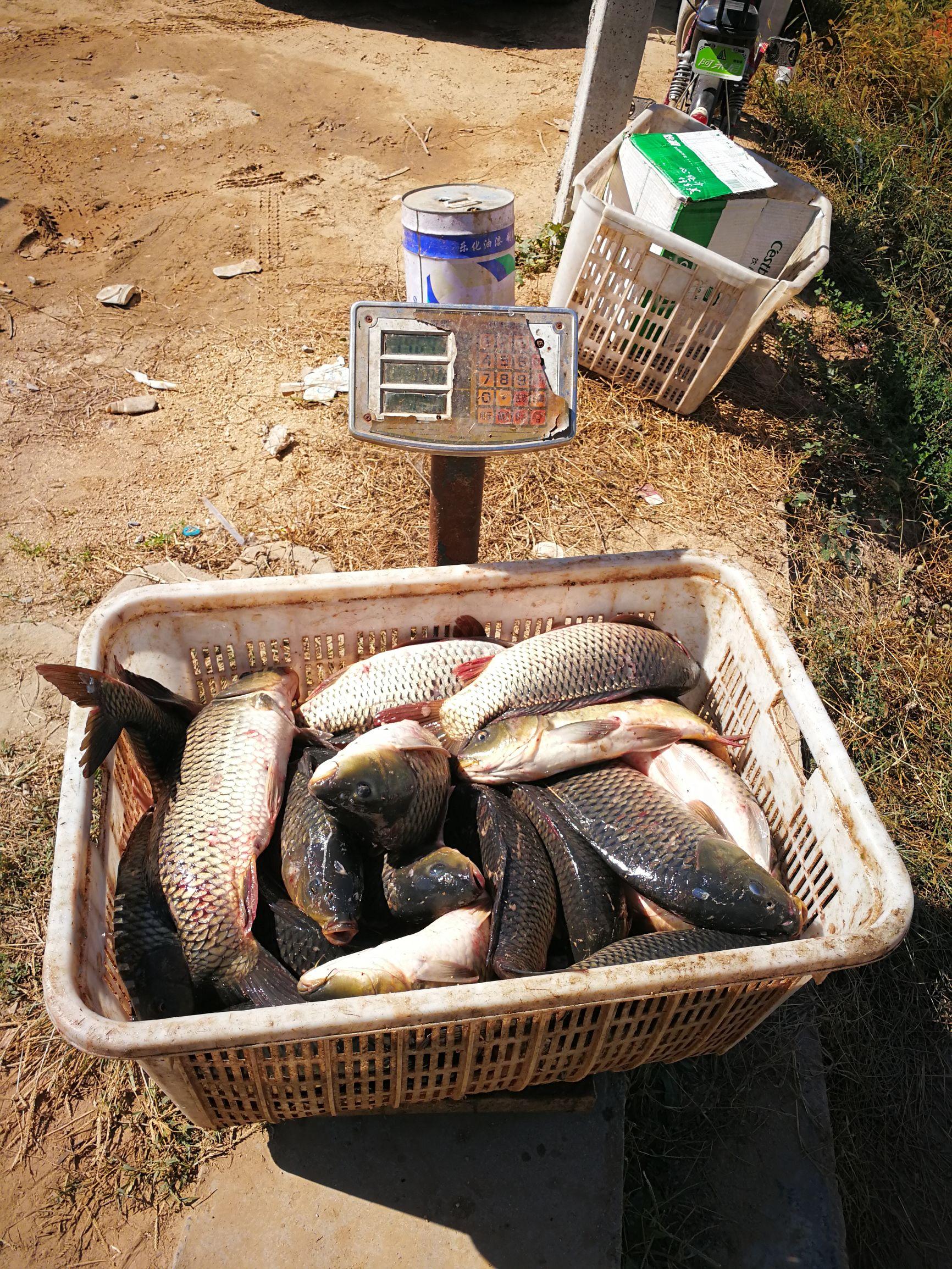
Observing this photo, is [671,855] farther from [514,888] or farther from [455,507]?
[455,507]

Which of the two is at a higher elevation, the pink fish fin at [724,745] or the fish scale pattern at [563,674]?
the fish scale pattern at [563,674]

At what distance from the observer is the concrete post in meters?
4.37

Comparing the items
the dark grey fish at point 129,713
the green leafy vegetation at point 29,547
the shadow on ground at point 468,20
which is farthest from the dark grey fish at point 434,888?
the shadow on ground at point 468,20

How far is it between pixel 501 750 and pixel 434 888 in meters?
0.39

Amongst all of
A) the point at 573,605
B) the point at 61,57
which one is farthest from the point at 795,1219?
the point at 61,57

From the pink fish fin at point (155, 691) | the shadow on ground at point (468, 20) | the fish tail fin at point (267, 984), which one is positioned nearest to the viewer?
the fish tail fin at point (267, 984)

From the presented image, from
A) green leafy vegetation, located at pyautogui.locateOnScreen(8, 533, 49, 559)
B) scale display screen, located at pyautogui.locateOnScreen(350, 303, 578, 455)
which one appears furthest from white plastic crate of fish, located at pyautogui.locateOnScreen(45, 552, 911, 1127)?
green leafy vegetation, located at pyautogui.locateOnScreen(8, 533, 49, 559)

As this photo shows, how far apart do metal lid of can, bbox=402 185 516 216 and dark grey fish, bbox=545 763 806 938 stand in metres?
1.53

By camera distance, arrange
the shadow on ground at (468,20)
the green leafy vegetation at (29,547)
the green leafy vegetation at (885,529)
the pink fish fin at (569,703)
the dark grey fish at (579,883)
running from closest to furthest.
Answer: the dark grey fish at (579,883) < the pink fish fin at (569,703) < the green leafy vegetation at (885,529) < the green leafy vegetation at (29,547) < the shadow on ground at (468,20)

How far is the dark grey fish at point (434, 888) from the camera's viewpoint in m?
1.68

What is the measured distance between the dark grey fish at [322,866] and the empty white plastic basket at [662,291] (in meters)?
2.67

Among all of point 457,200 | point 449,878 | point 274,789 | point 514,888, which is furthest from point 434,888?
point 457,200

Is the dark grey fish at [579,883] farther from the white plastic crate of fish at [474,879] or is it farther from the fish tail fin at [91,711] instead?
the fish tail fin at [91,711]

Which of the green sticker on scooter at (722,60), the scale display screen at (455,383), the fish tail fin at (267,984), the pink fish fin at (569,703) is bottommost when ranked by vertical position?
the fish tail fin at (267,984)
